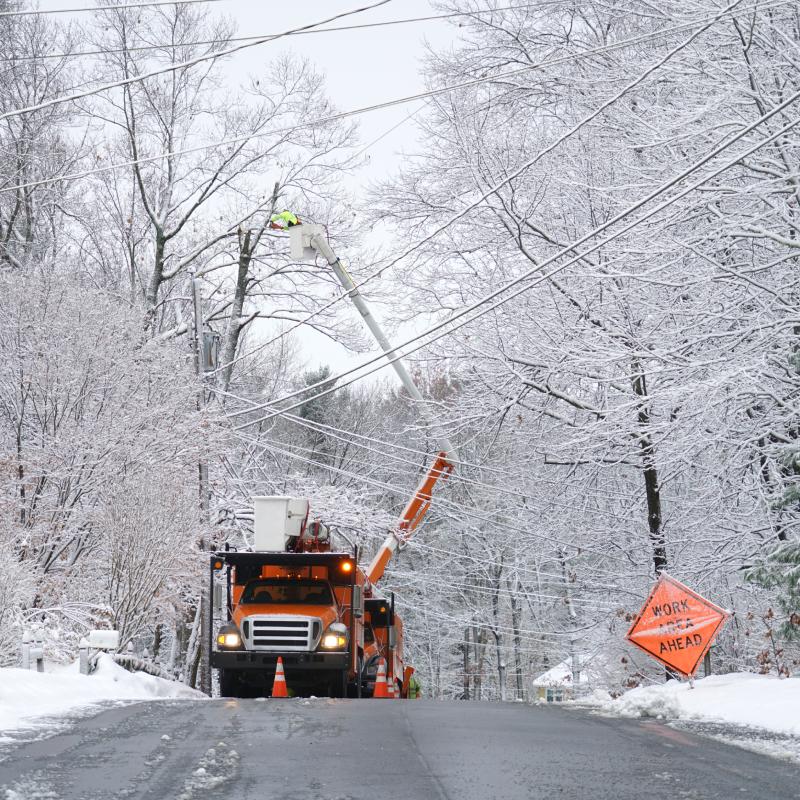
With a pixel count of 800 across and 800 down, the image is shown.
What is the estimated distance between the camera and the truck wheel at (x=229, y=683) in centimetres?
1644

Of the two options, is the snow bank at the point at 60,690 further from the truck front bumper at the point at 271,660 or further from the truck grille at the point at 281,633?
the truck grille at the point at 281,633

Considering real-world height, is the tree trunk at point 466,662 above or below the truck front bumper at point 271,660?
below

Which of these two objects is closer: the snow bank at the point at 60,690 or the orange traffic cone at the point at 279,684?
the snow bank at the point at 60,690

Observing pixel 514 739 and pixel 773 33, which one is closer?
pixel 514 739

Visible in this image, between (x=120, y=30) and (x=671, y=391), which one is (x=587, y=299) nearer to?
(x=671, y=391)

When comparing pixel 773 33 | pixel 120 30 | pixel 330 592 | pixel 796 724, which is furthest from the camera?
pixel 120 30

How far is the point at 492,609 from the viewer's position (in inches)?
1673

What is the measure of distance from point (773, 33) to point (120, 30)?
777 inches

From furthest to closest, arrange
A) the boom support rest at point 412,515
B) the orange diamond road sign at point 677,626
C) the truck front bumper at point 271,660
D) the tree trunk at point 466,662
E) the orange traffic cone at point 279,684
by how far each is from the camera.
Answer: the tree trunk at point 466,662 → the boom support rest at point 412,515 → the truck front bumper at point 271,660 → the orange traffic cone at point 279,684 → the orange diamond road sign at point 677,626

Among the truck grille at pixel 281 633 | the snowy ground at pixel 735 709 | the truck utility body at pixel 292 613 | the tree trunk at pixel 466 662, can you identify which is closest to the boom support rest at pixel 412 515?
the truck utility body at pixel 292 613

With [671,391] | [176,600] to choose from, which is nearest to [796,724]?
[671,391]

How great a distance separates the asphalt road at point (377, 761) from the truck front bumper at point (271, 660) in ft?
20.1

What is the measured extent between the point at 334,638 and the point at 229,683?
173 cm

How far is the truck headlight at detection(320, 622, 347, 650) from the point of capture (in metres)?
16.3
